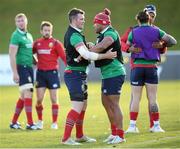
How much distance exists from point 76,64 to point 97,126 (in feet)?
11.4

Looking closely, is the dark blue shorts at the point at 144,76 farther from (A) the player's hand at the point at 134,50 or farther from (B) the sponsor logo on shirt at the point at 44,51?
(B) the sponsor logo on shirt at the point at 44,51

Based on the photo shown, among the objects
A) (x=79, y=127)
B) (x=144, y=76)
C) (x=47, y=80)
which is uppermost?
(x=144, y=76)

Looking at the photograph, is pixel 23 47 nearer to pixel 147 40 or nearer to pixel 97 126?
pixel 97 126

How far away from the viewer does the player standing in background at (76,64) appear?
1253 centimetres

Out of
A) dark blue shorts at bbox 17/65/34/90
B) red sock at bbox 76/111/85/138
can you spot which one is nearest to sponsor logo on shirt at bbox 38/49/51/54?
dark blue shorts at bbox 17/65/34/90

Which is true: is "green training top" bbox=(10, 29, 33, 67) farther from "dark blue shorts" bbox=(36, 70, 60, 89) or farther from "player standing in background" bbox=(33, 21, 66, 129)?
"dark blue shorts" bbox=(36, 70, 60, 89)

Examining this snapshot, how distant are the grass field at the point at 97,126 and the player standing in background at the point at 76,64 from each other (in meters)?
0.49

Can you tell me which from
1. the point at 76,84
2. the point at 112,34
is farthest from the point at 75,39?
the point at 76,84

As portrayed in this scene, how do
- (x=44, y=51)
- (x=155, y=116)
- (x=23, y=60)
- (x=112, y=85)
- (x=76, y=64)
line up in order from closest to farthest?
(x=112, y=85) → (x=76, y=64) → (x=155, y=116) → (x=23, y=60) → (x=44, y=51)

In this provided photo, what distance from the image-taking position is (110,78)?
1275 centimetres

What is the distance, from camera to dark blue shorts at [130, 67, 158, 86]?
14492 millimetres

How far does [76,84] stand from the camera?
12734 mm

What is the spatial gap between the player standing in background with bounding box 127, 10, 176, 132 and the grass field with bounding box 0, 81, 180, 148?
55cm

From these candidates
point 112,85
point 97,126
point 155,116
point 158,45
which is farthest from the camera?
point 97,126
